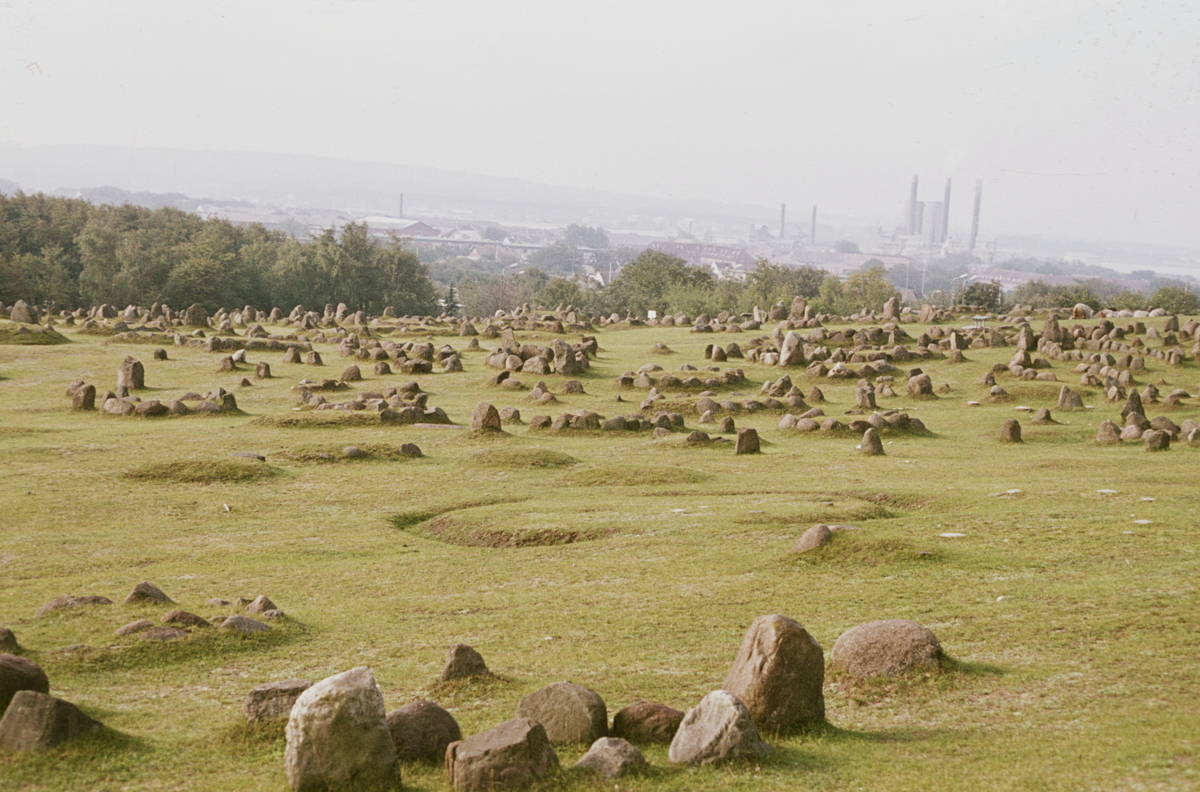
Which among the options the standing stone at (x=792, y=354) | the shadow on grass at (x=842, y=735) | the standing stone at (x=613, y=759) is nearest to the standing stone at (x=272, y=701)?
the standing stone at (x=613, y=759)

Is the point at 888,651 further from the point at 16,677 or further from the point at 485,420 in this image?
the point at 485,420

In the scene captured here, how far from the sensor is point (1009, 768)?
26.5 feet

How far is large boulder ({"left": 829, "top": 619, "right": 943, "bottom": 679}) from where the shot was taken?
10523mm

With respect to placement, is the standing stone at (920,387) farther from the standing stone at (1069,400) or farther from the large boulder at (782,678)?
the large boulder at (782,678)

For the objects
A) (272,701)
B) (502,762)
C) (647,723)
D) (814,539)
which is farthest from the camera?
(814,539)

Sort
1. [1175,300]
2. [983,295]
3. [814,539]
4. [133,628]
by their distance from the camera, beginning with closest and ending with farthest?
1. [133,628]
2. [814,539]
3. [1175,300]
4. [983,295]

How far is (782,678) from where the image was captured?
9156 millimetres

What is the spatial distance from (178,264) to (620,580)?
8377cm

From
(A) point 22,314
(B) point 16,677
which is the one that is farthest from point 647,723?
(A) point 22,314

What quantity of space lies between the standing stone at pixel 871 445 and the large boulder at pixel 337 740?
2159cm

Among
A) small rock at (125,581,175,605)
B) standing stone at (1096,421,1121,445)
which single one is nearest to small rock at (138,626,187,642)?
small rock at (125,581,175,605)

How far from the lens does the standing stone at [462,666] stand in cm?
1064

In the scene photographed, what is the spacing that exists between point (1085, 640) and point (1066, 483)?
36.6 ft

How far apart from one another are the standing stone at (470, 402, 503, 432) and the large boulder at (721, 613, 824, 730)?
21.7 metres
